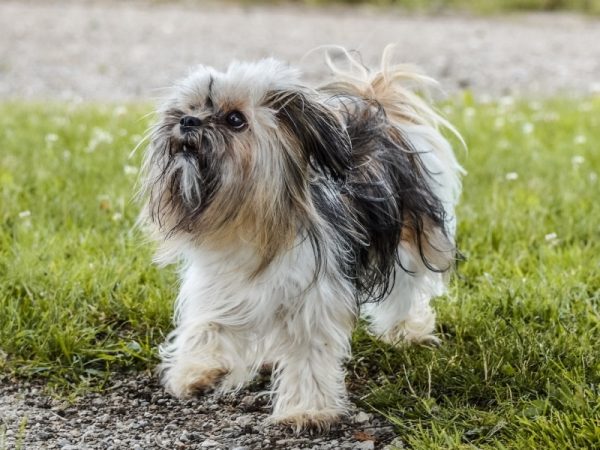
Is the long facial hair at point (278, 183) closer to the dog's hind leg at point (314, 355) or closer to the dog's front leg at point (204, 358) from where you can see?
the dog's hind leg at point (314, 355)

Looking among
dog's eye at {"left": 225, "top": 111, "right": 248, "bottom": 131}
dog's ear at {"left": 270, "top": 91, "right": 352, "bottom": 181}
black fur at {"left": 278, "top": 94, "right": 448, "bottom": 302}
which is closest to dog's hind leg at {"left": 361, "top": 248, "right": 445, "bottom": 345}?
black fur at {"left": 278, "top": 94, "right": 448, "bottom": 302}

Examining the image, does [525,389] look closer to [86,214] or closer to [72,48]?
[86,214]

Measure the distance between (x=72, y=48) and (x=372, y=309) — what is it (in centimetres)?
961

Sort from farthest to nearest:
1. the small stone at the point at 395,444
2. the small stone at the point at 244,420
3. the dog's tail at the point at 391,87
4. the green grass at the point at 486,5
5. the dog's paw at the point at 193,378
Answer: the green grass at the point at 486,5, the dog's tail at the point at 391,87, the dog's paw at the point at 193,378, the small stone at the point at 244,420, the small stone at the point at 395,444

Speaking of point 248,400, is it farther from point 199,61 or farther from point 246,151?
point 199,61

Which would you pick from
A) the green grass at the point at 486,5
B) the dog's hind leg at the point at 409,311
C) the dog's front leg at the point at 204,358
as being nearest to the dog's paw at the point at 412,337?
the dog's hind leg at the point at 409,311

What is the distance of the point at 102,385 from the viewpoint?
4500mm

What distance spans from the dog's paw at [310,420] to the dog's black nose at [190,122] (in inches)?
48.4

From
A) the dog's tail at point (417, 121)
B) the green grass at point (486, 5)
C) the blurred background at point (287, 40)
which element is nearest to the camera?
the dog's tail at point (417, 121)

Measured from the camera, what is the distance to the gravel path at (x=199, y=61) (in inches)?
161

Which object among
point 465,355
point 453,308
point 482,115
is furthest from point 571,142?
point 465,355

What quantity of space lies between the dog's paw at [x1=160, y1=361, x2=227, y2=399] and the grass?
0.36 m

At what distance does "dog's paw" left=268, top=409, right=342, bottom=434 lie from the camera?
409 cm

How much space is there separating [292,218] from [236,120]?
0.41 metres
